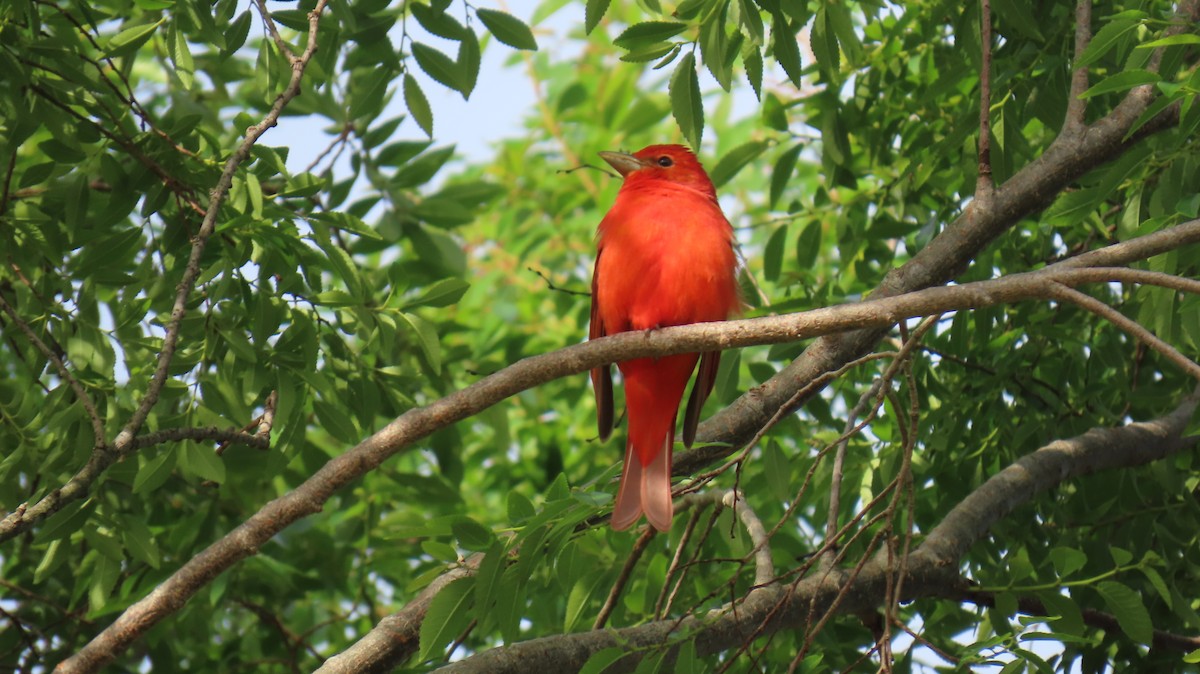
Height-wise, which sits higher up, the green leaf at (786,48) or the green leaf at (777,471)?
the green leaf at (786,48)

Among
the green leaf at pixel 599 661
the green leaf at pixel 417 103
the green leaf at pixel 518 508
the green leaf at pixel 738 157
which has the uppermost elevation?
the green leaf at pixel 417 103

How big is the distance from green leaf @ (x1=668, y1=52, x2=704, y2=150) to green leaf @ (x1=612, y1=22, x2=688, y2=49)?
117mm

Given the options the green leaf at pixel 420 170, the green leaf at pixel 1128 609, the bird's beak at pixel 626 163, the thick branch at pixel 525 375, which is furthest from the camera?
the bird's beak at pixel 626 163

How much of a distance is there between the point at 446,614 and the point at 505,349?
279 cm

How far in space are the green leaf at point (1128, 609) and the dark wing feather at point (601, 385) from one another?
1815 mm

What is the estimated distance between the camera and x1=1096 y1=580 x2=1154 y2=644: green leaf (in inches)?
121

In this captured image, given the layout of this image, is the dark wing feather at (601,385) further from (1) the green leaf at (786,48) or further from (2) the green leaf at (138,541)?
(2) the green leaf at (138,541)

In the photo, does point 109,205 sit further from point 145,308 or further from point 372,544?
point 372,544

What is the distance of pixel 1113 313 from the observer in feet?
7.78

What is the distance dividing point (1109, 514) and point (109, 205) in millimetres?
3275

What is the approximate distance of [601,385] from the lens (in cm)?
438

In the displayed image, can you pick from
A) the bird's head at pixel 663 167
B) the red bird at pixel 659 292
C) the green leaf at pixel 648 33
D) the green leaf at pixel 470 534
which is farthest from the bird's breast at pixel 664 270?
the green leaf at pixel 470 534

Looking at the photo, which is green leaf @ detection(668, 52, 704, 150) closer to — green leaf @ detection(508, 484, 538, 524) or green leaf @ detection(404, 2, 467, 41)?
green leaf @ detection(404, 2, 467, 41)

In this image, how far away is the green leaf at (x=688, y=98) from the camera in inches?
141
